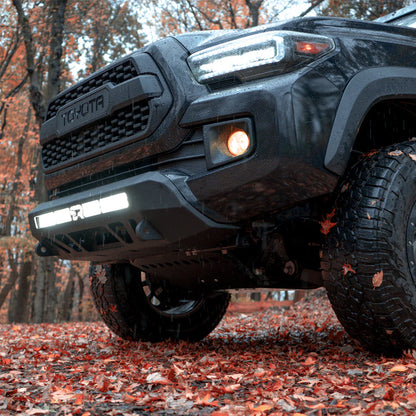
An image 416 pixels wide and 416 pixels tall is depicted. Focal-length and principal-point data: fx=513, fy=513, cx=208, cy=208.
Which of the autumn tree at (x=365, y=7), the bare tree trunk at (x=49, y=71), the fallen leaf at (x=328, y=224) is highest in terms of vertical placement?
the autumn tree at (x=365, y=7)

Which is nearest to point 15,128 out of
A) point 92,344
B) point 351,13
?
point 351,13

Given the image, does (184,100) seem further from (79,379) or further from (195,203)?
(79,379)

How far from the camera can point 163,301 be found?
14.0 ft

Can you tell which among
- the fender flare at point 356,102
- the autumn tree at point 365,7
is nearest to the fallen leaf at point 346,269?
the fender flare at point 356,102

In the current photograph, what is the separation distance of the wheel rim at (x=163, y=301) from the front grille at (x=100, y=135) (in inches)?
47.3

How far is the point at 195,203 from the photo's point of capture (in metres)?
2.66

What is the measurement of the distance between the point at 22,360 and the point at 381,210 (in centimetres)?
257

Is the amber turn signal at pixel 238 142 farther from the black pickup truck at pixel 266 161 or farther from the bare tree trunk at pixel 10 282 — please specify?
the bare tree trunk at pixel 10 282

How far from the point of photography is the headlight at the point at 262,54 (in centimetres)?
258

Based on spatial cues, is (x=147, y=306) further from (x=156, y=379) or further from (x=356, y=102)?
(x=356, y=102)

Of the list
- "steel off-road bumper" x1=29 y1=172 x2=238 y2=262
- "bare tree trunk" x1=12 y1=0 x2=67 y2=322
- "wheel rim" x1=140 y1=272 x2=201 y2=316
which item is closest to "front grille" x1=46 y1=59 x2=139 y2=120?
"steel off-road bumper" x1=29 y1=172 x2=238 y2=262

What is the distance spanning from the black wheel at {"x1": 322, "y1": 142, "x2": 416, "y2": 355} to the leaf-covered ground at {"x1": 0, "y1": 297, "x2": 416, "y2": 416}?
0.68 ft

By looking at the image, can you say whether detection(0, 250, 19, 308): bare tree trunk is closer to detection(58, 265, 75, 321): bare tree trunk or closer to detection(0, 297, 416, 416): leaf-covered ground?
detection(58, 265, 75, 321): bare tree trunk

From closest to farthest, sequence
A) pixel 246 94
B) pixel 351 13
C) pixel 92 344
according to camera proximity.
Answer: pixel 246 94, pixel 92 344, pixel 351 13
